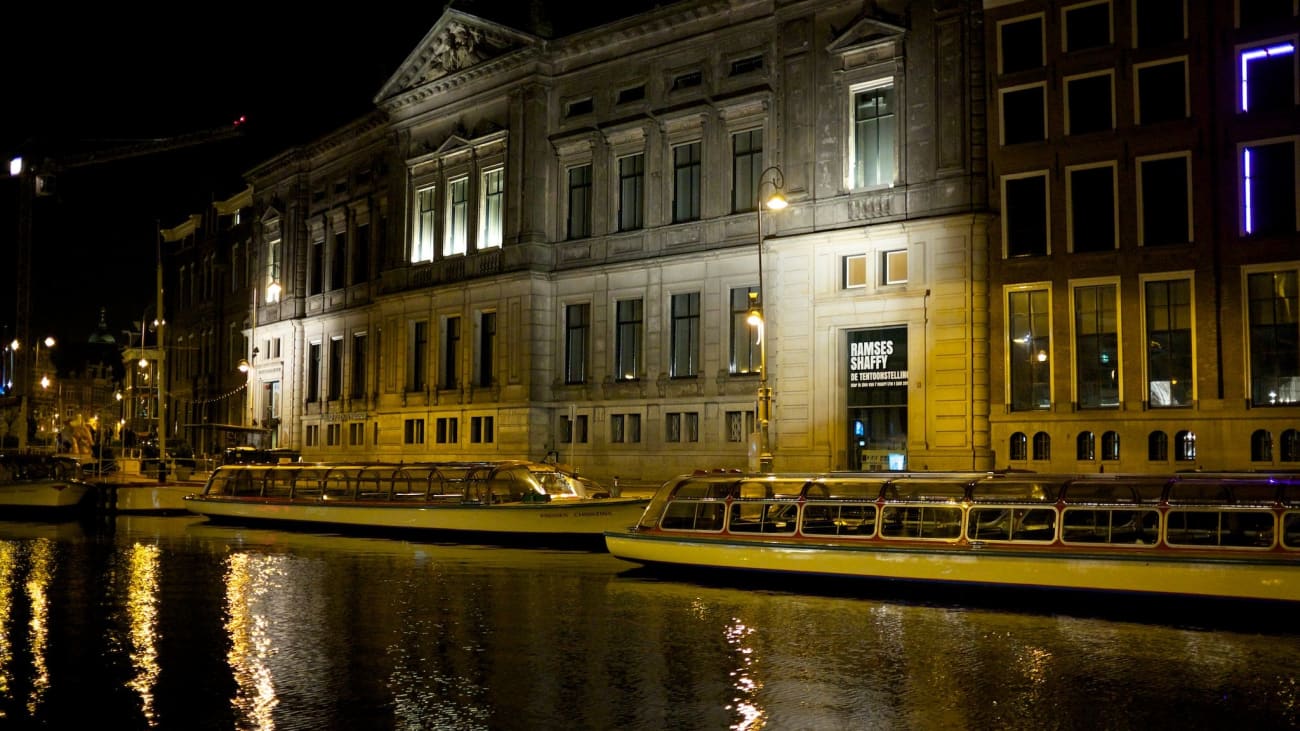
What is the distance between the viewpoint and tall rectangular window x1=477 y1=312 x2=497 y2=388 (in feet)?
166

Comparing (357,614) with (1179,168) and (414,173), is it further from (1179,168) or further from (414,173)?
(414,173)

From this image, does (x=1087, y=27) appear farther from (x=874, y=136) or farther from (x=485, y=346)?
(x=485, y=346)

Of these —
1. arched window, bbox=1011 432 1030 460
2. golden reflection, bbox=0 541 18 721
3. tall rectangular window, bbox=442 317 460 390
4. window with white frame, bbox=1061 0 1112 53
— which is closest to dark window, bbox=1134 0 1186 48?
window with white frame, bbox=1061 0 1112 53

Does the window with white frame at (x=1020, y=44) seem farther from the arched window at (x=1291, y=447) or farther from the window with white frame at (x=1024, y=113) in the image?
the arched window at (x=1291, y=447)

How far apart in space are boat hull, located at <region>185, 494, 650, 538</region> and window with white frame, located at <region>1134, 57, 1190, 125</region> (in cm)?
1920

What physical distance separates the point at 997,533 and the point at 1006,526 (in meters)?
0.50

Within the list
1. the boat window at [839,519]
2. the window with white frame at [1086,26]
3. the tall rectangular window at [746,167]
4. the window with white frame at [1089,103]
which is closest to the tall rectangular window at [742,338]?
the tall rectangular window at [746,167]

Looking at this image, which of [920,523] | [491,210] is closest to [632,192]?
[491,210]

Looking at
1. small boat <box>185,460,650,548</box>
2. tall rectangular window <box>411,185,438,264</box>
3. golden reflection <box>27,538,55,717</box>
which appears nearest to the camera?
golden reflection <box>27,538,55,717</box>

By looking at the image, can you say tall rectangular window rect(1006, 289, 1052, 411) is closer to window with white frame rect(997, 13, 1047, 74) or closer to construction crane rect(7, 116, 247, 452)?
window with white frame rect(997, 13, 1047, 74)


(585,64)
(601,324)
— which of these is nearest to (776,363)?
(601,324)

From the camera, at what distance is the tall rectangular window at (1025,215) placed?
3550 cm

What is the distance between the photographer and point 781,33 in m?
40.8

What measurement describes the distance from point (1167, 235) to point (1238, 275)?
230 cm
